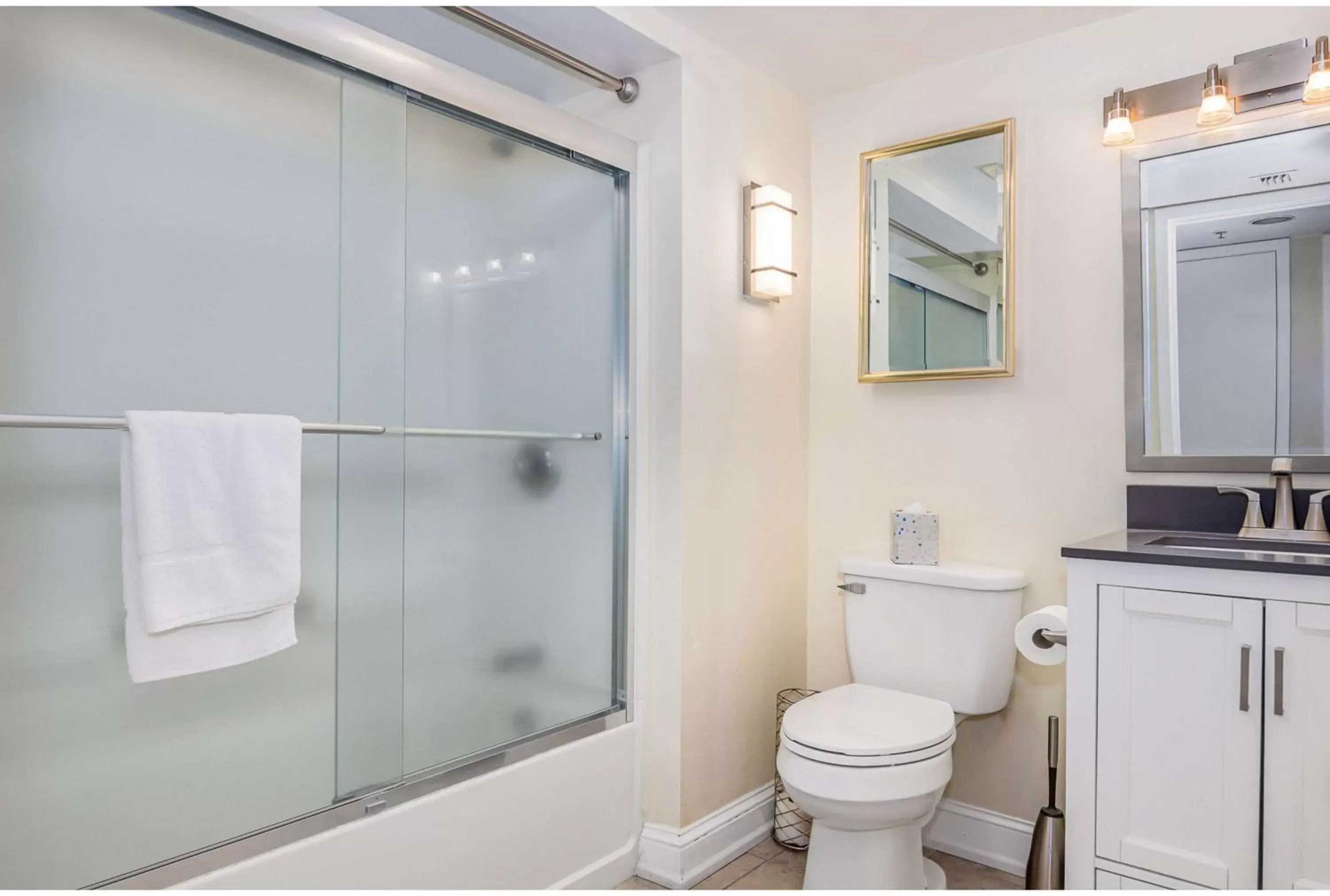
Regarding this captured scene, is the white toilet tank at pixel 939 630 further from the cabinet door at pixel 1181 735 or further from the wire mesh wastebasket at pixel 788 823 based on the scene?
the cabinet door at pixel 1181 735

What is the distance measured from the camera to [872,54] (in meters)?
2.34

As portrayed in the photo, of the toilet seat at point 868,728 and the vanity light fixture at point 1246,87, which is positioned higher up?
the vanity light fixture at point 1246,87

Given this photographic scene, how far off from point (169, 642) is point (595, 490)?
40.9 inches

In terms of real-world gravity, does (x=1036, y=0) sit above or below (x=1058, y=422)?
above

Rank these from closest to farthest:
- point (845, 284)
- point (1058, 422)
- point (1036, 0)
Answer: point (1036, 0) → point (1058, 422) → point (845, 284)

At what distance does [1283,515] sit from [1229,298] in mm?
509

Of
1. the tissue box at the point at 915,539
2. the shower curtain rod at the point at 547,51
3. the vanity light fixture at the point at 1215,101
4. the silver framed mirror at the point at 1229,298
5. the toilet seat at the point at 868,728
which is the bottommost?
the toilet seat at the point at 868,728

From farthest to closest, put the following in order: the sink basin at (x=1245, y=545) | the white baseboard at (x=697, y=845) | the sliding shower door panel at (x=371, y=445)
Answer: the white baseboard at (x=697, y=845)
the sliding shower door panel at (x=371, y=445)
the sink basin at (x=1245, y=545)

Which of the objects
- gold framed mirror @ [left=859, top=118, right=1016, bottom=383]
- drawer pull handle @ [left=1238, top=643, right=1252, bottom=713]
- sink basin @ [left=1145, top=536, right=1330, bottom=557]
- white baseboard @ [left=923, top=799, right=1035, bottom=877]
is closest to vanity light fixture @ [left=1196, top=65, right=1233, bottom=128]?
gold framed mirror @ [left=859, top=118, right=1016, bottom=383]

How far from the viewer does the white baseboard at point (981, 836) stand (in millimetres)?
2199

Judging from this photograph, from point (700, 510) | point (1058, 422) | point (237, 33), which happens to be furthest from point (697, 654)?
point (237, 33)

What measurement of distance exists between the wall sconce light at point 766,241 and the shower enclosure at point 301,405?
402 millimetres

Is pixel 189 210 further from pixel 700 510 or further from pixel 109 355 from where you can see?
pixel 700 510

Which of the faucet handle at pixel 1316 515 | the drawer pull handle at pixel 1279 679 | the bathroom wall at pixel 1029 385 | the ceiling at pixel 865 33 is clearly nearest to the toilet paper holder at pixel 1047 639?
the bathroom wall at pixel 1029 385
